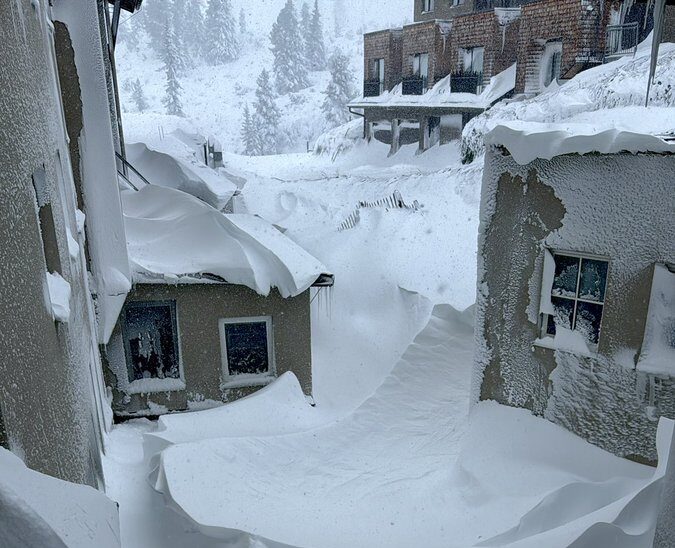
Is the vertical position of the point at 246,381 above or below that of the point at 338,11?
below

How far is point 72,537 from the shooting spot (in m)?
1.58

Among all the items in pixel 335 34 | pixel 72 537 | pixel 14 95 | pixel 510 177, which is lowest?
pixel 72 537

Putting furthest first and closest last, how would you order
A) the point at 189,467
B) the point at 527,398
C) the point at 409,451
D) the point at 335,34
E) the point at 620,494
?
the point at 335,34
the point at 409,451
the point at 527,398
the point at 189,467
the point at 620,494

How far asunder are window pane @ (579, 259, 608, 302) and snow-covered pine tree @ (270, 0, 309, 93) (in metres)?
64.9

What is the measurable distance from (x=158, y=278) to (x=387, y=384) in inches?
137

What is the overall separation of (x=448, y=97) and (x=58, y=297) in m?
22.3

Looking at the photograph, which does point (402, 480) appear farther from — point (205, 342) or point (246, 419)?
point (205, 342)

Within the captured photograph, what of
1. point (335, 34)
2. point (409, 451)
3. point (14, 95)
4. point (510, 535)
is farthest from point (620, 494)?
point (335, 34)

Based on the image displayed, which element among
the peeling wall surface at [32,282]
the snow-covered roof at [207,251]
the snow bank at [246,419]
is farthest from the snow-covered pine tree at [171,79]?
the peeling wall surface at [32,282]

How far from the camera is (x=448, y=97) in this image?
76.6 feet

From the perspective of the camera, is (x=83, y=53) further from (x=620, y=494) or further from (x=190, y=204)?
(x=620, y=494)

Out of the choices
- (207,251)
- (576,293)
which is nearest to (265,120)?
(207,251)

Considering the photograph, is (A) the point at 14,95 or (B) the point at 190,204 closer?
(A) the point at 14,95

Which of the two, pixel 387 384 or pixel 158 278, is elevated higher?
pixel 158 278
